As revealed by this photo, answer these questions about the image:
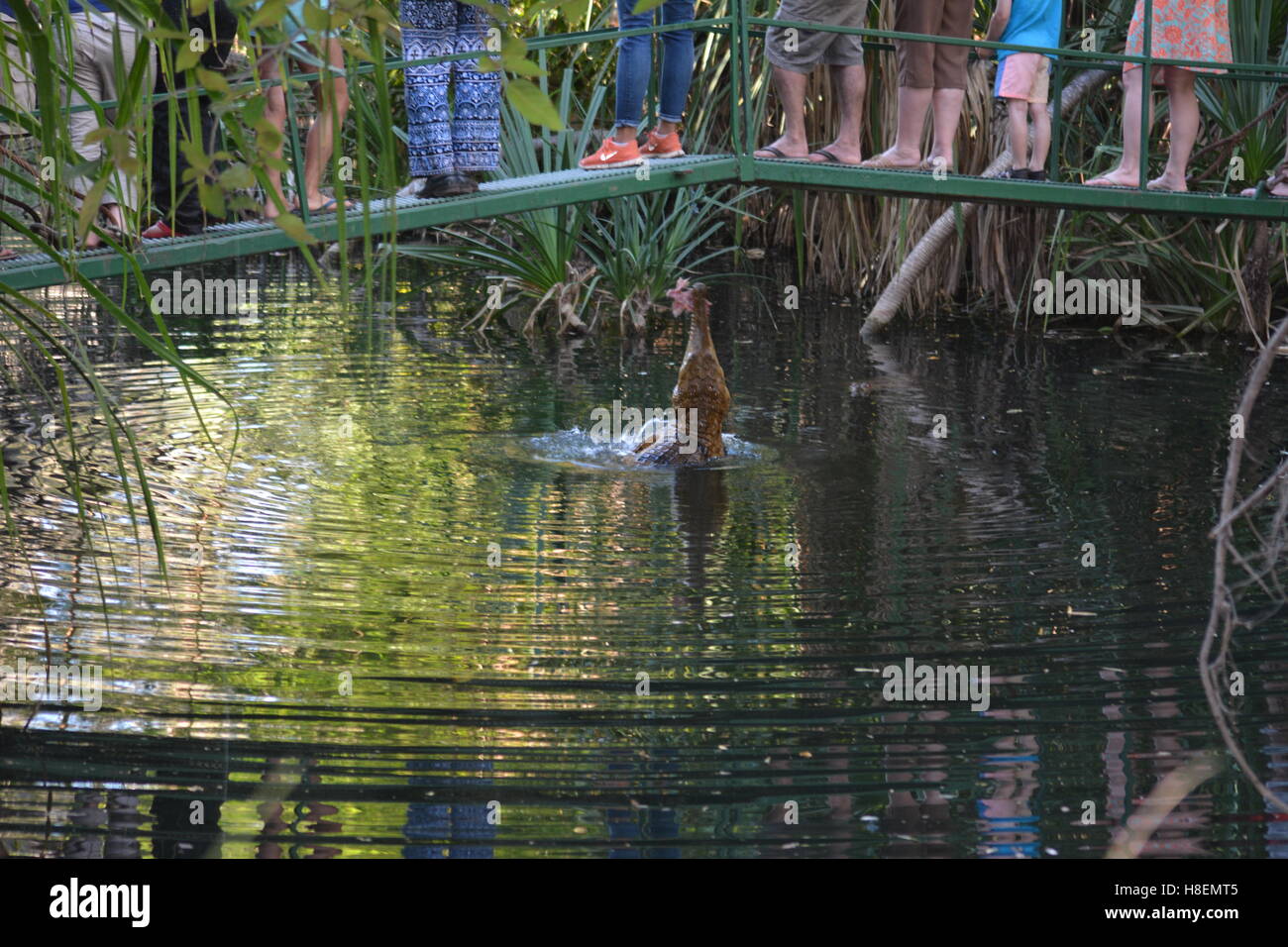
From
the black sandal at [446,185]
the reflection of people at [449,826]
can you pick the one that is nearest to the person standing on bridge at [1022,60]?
the black sandal at [446,185]

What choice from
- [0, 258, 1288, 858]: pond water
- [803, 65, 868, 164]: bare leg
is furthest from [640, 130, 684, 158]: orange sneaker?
[0, 258, 1288, 858]: pond water

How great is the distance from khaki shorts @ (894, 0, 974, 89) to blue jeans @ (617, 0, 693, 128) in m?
1.25

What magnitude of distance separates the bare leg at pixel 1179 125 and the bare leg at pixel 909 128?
1.33 m

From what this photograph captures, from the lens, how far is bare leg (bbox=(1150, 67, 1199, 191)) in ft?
29.0

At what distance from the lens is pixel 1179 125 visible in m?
8.95

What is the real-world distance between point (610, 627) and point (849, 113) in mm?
4295

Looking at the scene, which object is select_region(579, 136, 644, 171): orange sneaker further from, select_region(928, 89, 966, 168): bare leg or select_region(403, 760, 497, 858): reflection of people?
select_region(403, 760, 497, 858): reflection of people

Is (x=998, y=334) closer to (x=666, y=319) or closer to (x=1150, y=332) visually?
(x=1150, y=332)

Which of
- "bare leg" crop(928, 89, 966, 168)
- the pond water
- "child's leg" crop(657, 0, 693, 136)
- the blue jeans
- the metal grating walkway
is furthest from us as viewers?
"bare leg" crop(928, 89, 966, 168)

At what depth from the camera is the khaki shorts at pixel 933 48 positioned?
28.6ft

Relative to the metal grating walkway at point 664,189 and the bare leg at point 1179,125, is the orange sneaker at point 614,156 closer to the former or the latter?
the metal grating walkway at point 664,189

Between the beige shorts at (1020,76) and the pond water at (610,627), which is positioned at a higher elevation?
the beige shorts at (1020,76)

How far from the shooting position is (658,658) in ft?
16.6

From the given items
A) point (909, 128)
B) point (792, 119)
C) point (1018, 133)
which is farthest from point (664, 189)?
point (1018, 133)
